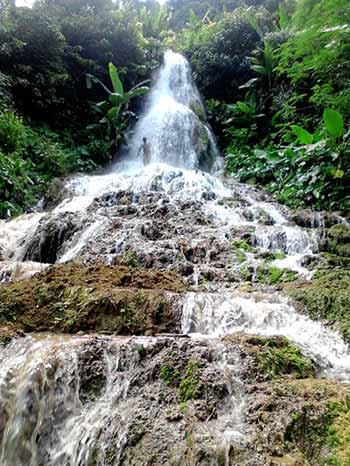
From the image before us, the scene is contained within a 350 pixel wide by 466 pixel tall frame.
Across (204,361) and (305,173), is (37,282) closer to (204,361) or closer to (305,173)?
(204,361)

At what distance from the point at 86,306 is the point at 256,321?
4.63 ft

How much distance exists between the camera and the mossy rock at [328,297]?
306cm

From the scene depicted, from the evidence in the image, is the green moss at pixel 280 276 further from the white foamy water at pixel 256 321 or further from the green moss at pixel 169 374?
the green moss at pixel 169 374

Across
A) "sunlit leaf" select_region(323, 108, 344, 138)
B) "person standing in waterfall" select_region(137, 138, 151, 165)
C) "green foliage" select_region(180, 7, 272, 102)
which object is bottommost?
"person standing in waterfall" select_region(137, 138, 151, 165)

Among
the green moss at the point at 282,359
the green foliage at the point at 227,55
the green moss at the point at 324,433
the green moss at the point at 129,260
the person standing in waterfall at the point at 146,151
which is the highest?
the green foliage at the point at 227,55

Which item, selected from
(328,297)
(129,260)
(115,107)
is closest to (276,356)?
(328,297)

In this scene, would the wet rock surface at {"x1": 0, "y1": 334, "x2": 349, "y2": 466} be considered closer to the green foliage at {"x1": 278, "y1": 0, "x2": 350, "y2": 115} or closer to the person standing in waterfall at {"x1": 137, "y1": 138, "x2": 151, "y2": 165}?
the green foliage at {"x1": 278, "y1": 0, "x2": 350, "y2": 115}

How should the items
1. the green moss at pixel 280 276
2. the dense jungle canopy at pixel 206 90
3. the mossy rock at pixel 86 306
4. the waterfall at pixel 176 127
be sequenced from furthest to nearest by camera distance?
the waterfall at pixel 176 127 → the dense jungle canopy at pixel 206 90 → the green moss at pixel 280 276 → the mossy rock at pixel 86 306

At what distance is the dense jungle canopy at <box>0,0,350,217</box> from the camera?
6457 mm

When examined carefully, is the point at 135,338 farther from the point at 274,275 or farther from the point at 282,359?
the point at 274,275

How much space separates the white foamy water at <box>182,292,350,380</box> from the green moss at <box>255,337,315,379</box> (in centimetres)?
22

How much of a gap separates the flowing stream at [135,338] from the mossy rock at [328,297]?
0.11 m

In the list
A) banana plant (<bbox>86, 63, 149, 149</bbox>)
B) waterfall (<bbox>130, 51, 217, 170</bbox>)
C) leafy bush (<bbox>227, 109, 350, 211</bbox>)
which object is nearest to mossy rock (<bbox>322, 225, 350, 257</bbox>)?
leafy bush (<bbox>227, 109, 350, 211</bbox>)

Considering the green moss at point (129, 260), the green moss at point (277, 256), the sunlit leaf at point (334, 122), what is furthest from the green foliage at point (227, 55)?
the green moss at point (129, 260)
